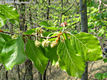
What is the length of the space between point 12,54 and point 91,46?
388 mm

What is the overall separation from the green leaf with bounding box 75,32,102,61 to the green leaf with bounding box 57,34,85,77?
50 mm

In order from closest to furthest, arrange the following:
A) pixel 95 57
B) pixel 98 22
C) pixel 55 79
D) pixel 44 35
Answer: pixel 95 57 → pixel 44 35 → pixel 98 22 → pixel 55 79

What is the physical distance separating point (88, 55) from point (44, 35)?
0.28 metres

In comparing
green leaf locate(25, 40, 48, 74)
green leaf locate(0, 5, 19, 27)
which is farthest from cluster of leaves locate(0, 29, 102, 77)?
green leaf locate(0, 5, 19, 27)

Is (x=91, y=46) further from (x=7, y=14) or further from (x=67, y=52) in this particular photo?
(x=7, y=14)

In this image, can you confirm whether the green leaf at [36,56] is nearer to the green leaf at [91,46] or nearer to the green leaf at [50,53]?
the green leaf at [50,53]

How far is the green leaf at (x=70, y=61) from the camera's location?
21.4 inches

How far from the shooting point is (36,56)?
0.60 meters

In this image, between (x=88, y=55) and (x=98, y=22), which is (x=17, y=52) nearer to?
(x=88, y=55)

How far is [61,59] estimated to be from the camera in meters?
0.55

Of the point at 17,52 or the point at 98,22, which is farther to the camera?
the point at 98,22

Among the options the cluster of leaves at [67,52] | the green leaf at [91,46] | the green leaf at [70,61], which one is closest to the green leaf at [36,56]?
the cluster of leaves at [67,52]

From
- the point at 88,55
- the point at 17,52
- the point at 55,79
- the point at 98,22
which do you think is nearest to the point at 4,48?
the point at 17,52

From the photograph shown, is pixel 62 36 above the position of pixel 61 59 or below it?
above
